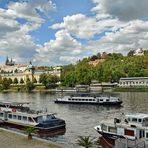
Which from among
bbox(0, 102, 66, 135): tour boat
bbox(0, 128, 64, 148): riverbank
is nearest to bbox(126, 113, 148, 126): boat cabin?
bbox(0, 128, 64, 148): riverbank

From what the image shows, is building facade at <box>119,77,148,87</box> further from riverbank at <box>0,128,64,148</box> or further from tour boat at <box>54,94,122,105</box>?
riverbank at <box>0,128,64,148</box>

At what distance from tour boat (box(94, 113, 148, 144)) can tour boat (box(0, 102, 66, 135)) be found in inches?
438

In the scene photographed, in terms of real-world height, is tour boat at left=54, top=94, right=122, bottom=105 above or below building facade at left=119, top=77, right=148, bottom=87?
below

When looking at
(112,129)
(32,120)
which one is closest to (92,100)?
(32,120)

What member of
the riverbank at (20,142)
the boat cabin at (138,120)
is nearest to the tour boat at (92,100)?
the boat cabin at (138,120)

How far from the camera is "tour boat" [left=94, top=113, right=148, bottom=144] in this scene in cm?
4141

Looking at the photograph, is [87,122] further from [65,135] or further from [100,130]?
[100,130]

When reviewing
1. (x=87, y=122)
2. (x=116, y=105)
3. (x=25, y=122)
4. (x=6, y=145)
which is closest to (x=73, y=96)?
(x=116, y=105)

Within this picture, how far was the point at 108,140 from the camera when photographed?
44969 millimetres

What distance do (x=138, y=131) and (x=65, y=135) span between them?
556 inches

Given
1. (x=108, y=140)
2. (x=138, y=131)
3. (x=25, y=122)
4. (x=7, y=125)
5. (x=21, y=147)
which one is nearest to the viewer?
(x=21, y=147)

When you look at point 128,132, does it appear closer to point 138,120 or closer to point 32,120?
point 138,120

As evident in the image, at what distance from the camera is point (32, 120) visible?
56156 millimetres

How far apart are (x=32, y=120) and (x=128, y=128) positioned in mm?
19197
